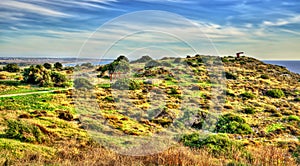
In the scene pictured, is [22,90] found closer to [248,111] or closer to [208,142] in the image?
[208,142]

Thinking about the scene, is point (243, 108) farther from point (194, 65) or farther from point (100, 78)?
point (194, 65)

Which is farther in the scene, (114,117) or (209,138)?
(114,117)

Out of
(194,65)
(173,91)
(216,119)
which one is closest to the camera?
(216,119)

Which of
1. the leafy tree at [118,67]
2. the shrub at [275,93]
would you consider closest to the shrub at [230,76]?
the shrub at [275,93]

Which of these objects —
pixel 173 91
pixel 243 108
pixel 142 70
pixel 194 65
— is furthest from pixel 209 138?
pixel 194 65

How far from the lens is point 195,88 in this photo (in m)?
42.0

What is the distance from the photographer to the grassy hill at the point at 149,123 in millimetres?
8625

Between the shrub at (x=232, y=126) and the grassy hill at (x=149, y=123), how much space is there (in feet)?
0.26

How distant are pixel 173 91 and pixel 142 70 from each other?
14763 millimetres

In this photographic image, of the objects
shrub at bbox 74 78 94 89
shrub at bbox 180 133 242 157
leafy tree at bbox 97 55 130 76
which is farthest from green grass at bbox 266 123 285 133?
leafy tree at bbox 97 55 130 76

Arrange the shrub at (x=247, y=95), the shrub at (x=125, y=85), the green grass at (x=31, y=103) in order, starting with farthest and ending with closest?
the shrub at (x=247, y=95), the shrub at (x=125, y=85), the green grass at (x=31, y=103)

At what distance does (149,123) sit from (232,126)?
6.98 m

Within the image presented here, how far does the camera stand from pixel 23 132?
44.9 feet

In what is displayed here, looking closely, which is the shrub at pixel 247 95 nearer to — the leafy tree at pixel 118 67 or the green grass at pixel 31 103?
the leafy tree at pixel 118 67
